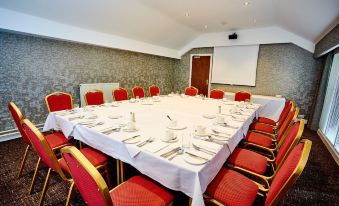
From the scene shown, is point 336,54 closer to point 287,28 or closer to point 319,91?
point 319,91

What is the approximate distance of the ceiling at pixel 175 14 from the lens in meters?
3.05

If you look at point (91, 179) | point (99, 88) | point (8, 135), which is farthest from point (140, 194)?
point (99, 88)

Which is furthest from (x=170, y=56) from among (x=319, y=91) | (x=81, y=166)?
(x=81, y=166)

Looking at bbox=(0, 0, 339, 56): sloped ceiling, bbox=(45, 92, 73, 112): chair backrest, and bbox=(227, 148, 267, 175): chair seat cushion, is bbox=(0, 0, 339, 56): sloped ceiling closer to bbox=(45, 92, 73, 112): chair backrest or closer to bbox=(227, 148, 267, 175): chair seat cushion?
bbox=(45, 92, 73, 112): chair backrest

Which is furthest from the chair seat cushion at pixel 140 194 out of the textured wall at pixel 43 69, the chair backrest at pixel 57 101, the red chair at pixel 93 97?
the textured wall at pixel 43 69

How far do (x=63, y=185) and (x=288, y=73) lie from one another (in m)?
6.05

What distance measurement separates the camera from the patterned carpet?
70.6 inches

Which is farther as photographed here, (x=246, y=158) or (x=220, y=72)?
(x=220, y=72)

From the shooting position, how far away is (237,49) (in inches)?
231

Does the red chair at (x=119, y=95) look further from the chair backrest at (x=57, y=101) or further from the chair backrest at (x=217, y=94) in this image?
the chair backrest at (x=217, y=94)

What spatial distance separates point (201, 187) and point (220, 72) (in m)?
5.73

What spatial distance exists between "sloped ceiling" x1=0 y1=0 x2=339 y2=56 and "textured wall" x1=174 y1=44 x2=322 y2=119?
1.73 feet

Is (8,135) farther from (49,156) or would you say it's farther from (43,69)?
(49,156)

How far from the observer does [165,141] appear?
4.88 feet
